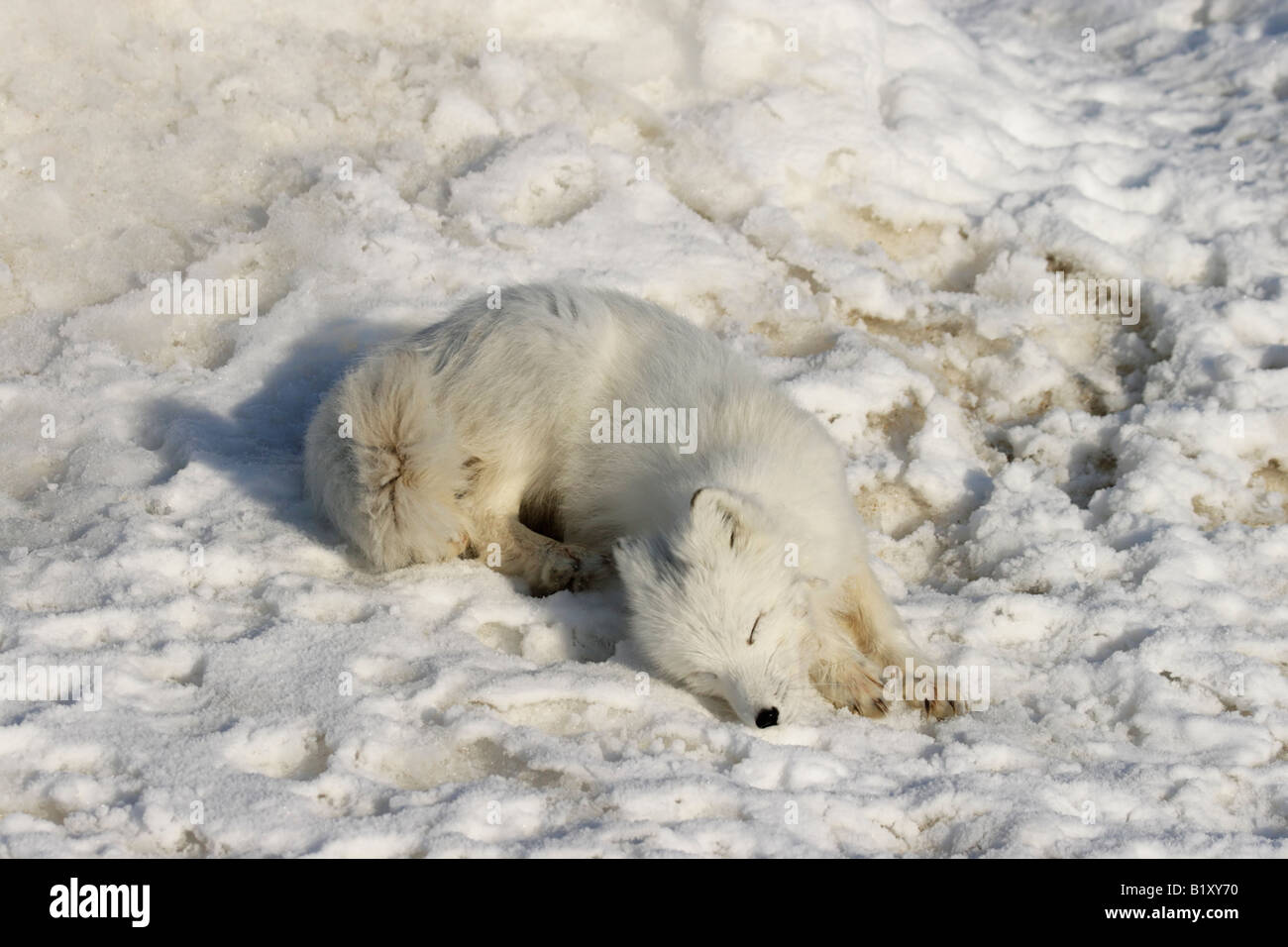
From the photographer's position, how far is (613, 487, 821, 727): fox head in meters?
3.62

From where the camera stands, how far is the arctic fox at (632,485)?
3.69 metres

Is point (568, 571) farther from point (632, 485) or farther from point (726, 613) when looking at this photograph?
point (726, 613)

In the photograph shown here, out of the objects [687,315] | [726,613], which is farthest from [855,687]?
[687,315]

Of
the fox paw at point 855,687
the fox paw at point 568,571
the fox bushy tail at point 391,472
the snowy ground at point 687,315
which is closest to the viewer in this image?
the snowy ground at point 687,315

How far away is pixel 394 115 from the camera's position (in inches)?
247

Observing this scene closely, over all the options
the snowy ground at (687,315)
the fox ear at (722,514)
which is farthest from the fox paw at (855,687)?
the fox ear at (722,514)

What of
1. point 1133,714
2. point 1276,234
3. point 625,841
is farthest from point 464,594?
point 1276,234

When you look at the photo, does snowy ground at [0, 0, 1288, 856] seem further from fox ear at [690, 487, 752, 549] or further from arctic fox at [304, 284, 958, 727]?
fox ear at [690, 487, 752, 549]

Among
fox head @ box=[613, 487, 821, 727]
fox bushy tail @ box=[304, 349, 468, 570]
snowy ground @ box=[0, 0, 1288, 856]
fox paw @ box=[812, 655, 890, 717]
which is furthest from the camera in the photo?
fox bushy tail @ box=[304, 349, 468, 570]

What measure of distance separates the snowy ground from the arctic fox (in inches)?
7.0

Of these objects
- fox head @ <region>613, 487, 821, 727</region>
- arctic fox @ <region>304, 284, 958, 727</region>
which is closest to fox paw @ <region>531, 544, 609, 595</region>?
arctic fox @ <region>304, 284, 958, 727</region>

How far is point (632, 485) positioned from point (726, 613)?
809mm

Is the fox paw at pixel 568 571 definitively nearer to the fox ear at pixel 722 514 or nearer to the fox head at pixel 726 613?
the fox head at pixel 726 613

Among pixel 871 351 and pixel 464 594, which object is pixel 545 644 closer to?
pixel 464 594
